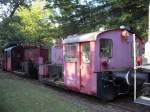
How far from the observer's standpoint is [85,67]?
1482 centimetres

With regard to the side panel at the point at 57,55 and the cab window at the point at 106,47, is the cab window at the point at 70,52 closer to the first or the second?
the cab window at the point at 106,47

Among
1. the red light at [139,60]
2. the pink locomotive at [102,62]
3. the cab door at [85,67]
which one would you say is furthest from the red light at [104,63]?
the red light at [139,60]

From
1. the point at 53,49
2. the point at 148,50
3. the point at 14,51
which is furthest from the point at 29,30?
the point at 148,50

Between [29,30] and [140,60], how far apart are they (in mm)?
29548

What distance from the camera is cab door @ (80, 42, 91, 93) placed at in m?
14.6

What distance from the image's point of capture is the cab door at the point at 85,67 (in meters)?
14.6

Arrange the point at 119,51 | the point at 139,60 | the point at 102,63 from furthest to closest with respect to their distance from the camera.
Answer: the point at 139,60
the point at 119,51
the point at 102,63

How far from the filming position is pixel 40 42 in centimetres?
4053

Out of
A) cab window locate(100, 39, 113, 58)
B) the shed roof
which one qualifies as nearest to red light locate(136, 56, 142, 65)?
cab window locate(100, 39, 113, 58)

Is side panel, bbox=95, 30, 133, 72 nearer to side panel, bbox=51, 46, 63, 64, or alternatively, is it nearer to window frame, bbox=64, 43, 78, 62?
window frame, bbox=64, 43, 78, 62

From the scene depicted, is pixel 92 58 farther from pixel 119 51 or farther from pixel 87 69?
pixel 119 51

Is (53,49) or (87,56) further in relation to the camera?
(53,49)

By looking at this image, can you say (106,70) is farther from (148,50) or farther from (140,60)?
(148,50)

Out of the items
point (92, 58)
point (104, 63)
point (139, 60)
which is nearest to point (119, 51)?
point (139, 60)
